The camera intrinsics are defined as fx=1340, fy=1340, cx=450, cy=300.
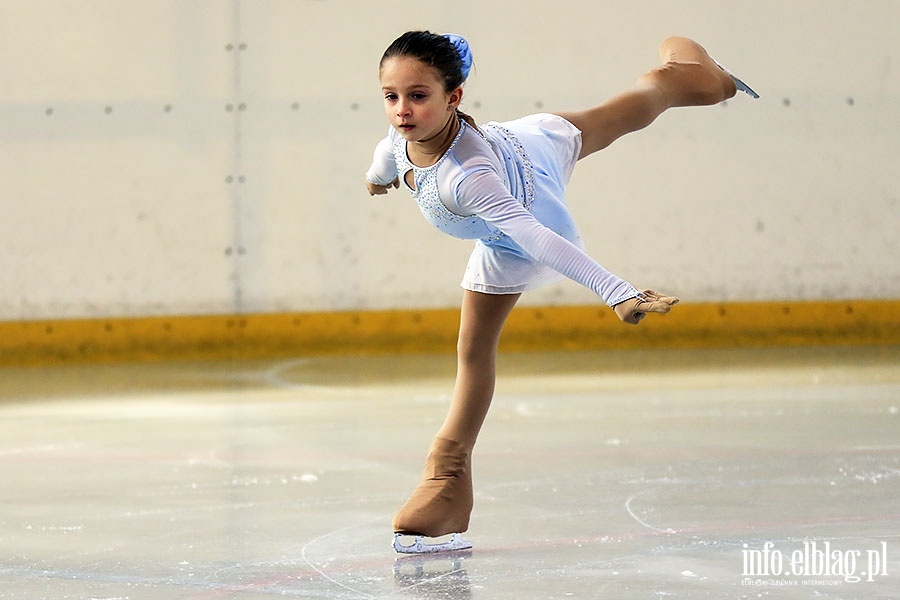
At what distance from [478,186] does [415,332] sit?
12.7ft

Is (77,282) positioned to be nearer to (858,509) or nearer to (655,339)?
(655,339)

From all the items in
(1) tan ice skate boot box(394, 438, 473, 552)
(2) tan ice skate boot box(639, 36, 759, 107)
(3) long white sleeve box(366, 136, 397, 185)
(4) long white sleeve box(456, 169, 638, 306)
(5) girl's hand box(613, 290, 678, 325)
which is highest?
(2) tan ice skate boot box(639, 36, 759, 107)

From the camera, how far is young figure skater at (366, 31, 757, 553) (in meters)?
2.38

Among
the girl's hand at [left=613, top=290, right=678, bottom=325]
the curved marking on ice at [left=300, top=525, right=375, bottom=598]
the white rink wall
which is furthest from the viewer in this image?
the white rink wall

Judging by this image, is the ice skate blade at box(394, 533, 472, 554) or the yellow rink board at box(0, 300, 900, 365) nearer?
the ice skate blade at box(394, 533, 472, 554)

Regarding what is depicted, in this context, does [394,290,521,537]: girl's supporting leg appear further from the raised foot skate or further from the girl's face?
the girl's face

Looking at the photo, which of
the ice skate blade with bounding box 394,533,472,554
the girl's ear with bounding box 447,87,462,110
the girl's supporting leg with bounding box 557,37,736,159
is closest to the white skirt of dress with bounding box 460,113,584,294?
the girl's supporting leg with bounding box 557,37,736,159

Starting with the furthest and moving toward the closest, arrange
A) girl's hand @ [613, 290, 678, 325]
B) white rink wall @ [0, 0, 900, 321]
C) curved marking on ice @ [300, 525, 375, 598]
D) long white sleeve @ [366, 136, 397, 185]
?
1. white rink wall @ [0, 0, 900, 321]
2. long white sleeve @ [366, 136, 397, 185]
3. curved marking on ice @ [300, 525, 375, 598]
4. girl's hand @ [613, 290, 678, 325]

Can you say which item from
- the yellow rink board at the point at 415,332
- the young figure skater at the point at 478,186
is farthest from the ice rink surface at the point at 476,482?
the yellow rink board at the point at 415,332

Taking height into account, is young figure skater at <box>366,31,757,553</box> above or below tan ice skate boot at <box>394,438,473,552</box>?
above

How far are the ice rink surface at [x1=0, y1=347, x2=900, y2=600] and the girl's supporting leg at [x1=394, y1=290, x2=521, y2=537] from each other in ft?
0.34

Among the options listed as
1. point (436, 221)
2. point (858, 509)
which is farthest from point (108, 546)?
point (858, 509)

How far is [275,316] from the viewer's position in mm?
6148

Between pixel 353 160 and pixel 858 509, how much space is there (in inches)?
145
